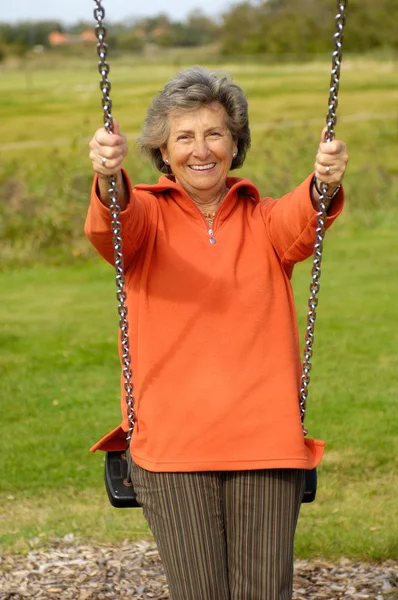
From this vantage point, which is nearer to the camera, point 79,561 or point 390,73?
point 79,561

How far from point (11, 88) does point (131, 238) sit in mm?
59207

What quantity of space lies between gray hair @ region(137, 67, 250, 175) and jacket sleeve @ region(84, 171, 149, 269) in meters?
0.30

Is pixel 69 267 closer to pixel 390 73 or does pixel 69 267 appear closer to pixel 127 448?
pixel 127 448

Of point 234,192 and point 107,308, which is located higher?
point 234,192

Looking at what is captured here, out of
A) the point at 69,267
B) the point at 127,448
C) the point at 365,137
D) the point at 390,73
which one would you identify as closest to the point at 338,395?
the point at 127,448

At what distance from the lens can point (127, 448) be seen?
10.8 feet

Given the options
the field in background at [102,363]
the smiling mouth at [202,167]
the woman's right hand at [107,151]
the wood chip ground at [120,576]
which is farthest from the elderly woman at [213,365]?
the field in background at [102,363]

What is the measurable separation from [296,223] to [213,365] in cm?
48

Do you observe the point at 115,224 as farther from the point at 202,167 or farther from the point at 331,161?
the point at 331,161

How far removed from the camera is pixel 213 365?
299 cm

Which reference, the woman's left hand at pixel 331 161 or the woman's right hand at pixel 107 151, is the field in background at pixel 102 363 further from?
the woman's right hand at pixel 107 151

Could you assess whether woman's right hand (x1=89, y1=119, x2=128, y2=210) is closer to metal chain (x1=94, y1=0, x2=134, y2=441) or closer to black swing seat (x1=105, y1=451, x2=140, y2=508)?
metal chain (x1=94, y1=0, x2=134, y2=441)

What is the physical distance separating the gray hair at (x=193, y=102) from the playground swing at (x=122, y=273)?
1.08 ft

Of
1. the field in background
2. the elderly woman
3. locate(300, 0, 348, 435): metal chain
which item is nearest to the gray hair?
the elderly woman
